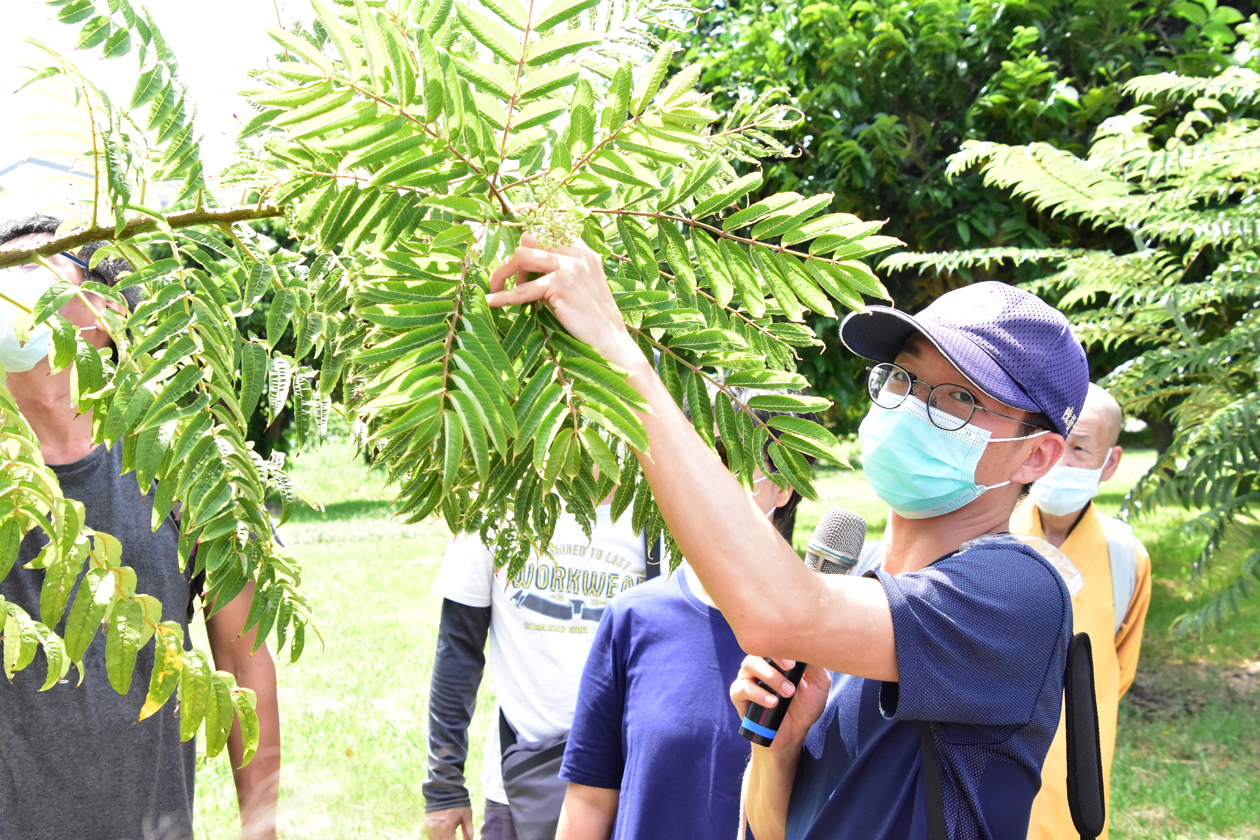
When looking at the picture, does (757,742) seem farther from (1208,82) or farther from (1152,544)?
(1152,544)

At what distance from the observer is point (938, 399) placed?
1.83m

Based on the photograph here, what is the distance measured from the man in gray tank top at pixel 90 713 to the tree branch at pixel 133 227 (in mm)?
869

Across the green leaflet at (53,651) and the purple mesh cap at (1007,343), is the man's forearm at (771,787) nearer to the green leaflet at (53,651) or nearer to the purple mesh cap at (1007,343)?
the purple mesh cap at (1007,343)

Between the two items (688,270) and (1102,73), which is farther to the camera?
(1102,73)

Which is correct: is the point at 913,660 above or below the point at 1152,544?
above

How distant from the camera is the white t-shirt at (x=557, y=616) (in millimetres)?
3090

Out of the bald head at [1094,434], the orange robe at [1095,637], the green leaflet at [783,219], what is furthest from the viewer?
the bald head at [1094,434]

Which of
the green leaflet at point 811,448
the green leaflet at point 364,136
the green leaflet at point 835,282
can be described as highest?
the green leaflet at point 364,136

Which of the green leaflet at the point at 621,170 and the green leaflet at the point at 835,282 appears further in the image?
the green leaflet at the point at 835,282

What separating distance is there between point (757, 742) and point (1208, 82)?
4.64 metres

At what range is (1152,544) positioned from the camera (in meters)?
12.0

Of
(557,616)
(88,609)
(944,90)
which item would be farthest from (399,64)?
(944,90)

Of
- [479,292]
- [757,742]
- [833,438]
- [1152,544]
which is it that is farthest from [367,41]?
[1152,544]

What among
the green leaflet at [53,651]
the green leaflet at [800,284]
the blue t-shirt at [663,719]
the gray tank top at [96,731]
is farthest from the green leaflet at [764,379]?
the gray tank top at [96,731]
